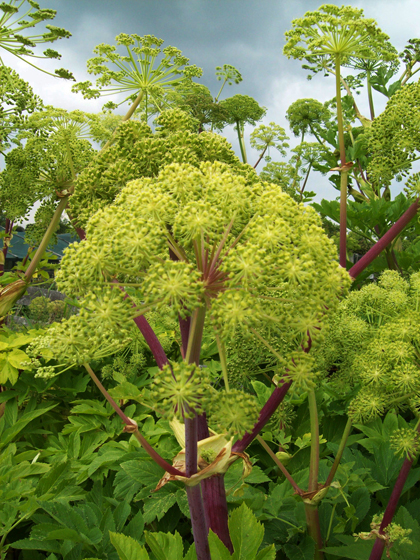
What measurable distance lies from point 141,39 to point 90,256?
6.98 ft

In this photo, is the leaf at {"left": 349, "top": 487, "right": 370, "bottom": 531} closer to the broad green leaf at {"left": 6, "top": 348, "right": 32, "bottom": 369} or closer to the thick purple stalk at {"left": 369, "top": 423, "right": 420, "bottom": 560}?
the thick purple stalk at {"left": 369, "top": 423, "right": 420, "bottom": 560}

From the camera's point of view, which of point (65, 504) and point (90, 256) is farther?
point (65, 504)

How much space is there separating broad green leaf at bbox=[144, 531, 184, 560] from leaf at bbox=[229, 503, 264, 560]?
213mm

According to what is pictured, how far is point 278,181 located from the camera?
24.8ft

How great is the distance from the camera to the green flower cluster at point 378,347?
1.64 m

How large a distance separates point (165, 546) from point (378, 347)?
42.9 inches

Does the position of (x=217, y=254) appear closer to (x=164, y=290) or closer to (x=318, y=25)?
(x=164, y=290)

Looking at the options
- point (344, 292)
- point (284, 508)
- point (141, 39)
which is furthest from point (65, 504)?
point (141, 39)

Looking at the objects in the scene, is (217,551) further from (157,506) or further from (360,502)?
(360,502)

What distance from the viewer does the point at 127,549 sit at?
4.68 ft

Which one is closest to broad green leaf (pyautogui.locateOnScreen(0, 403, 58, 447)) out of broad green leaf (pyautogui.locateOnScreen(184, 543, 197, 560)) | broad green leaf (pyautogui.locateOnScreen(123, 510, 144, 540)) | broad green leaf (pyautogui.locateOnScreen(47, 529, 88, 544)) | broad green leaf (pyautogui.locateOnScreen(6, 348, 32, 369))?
broad green leaf (pyautogui.locateOnScreen(6, 348, 32, 369))

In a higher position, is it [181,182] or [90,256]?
[181,182]

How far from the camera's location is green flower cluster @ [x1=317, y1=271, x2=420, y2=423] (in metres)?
1.64

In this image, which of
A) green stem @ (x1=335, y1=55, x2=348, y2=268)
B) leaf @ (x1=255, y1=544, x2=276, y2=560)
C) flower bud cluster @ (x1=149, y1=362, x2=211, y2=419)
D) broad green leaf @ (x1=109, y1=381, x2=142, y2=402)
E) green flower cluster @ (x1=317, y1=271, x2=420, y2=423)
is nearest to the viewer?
flower bud cluster @ (x1=149, y1=362, x2=211, y2=419)
